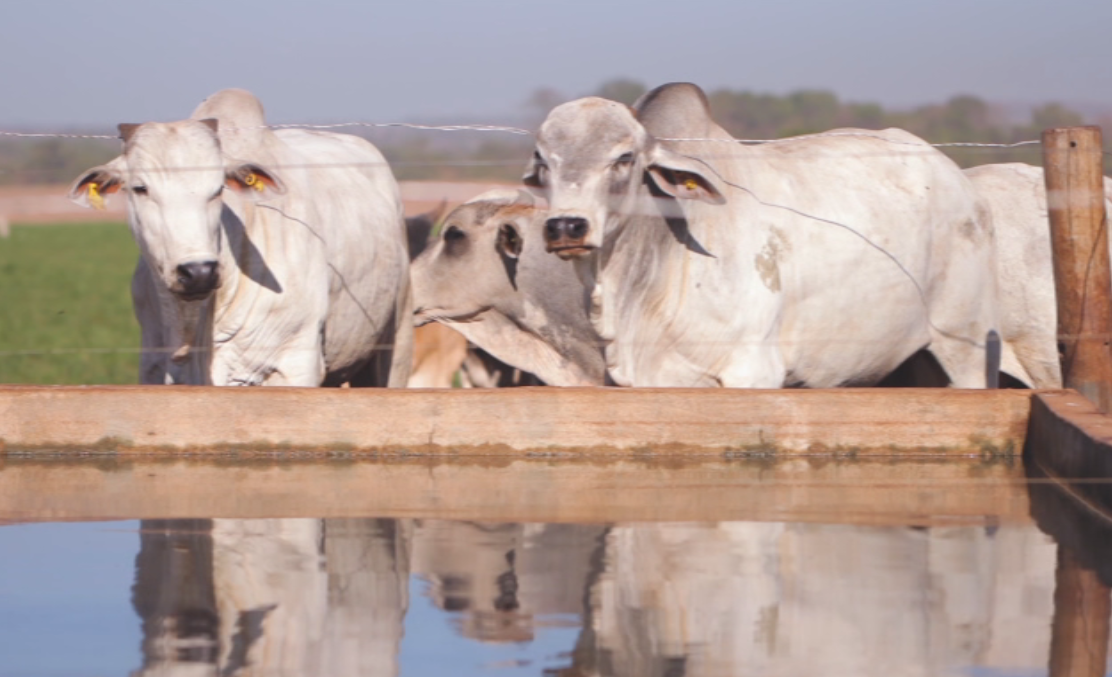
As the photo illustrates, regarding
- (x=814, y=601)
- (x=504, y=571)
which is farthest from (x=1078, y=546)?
(x=504, y=571)

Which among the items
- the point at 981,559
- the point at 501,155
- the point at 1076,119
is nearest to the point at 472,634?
the point at 981,559

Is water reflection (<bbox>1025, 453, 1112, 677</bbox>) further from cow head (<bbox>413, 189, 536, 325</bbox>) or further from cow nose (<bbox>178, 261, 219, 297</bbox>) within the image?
cow head (<bbox>413, 189, 536, 325</bbox>)

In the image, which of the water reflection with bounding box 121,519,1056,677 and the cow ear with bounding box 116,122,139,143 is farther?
the cow ear with bounding box 116,122,139,143

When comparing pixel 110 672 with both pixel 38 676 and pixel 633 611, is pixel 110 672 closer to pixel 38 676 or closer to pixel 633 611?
pixel 38 676

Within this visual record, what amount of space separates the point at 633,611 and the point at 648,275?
273cm

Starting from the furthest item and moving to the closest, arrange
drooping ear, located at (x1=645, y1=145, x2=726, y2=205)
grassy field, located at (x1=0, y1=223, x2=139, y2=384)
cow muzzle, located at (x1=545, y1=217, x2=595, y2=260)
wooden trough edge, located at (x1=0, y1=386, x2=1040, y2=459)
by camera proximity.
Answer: grassy field, located at (x1=0, y1=223, x2=139, y2=384), drooping ear, located at (x1=645, y1=145, x2=726, y2=205), cow muzzle, located at (x1=545, y1=217, x2=595, y2=260), wooden trough edge, located at (x1=0, y1=386, x2=1040, y2=459)

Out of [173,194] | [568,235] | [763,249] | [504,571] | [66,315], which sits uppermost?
[173,194]

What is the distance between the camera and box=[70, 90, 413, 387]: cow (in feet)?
20.3

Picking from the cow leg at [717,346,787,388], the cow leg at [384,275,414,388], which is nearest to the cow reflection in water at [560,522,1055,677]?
the cow leg at [717,346,787,388]

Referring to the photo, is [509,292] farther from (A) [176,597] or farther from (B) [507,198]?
(A) [176,597]

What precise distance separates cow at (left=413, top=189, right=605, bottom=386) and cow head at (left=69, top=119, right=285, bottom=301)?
6.09 feet

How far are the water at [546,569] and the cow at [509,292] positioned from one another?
7.46 ft

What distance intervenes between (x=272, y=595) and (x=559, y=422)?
1.82 metres

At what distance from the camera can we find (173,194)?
6.17 meters
